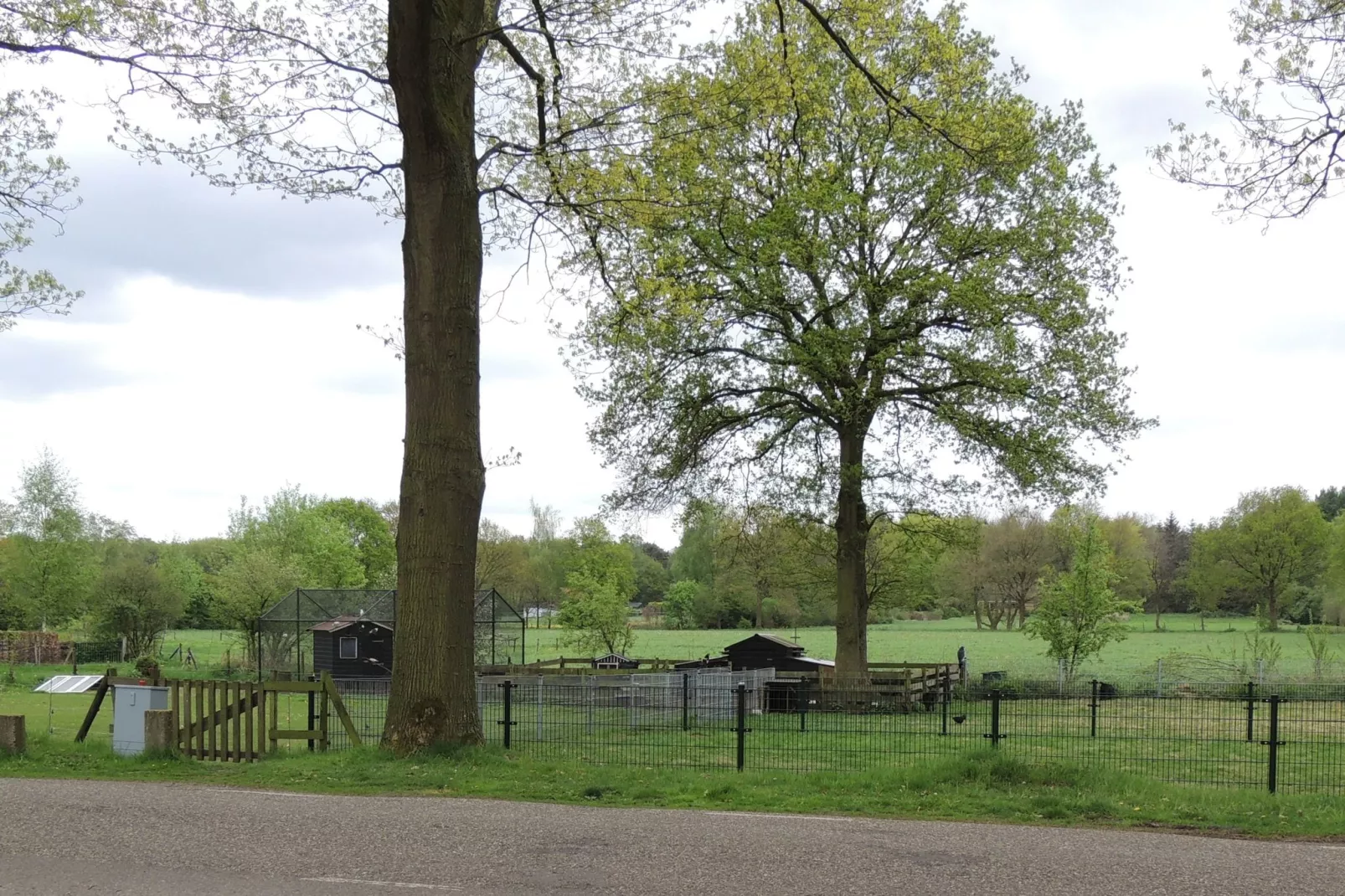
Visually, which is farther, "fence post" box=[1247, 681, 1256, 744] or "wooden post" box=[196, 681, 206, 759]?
"wooden post" box=[196, 681, 206, 759]

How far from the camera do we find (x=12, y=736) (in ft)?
42.0

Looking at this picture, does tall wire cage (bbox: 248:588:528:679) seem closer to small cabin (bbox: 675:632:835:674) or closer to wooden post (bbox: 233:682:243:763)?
small cabin (bbox: 675:632:835:674)

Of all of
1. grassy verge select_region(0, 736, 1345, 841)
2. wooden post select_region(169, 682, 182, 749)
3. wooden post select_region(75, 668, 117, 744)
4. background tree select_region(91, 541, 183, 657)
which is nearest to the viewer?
grassy verge select_region(0, 736, 1345, 841)

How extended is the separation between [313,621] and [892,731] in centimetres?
2446

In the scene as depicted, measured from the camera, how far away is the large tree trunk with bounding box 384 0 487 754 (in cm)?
1209

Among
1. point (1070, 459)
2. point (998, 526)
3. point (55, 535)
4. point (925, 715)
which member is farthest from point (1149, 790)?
point (998, 526)

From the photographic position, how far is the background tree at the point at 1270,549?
81312 mm

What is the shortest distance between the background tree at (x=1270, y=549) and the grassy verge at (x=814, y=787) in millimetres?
79980

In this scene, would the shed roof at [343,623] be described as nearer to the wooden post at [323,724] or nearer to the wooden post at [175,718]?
the wooden post at [323,724]

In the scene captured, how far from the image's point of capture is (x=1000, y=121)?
23188 mm

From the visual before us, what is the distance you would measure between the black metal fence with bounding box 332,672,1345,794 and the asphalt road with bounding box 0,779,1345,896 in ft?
11.9

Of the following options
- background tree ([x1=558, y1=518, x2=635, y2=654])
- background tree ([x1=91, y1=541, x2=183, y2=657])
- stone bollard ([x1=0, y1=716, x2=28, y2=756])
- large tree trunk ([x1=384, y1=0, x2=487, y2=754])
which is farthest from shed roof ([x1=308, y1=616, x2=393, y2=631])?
large tree trunk ([x1=384, y1=0, x2=487, y2=754])

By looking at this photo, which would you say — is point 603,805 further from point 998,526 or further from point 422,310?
point 998,526

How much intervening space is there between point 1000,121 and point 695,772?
1662cm
